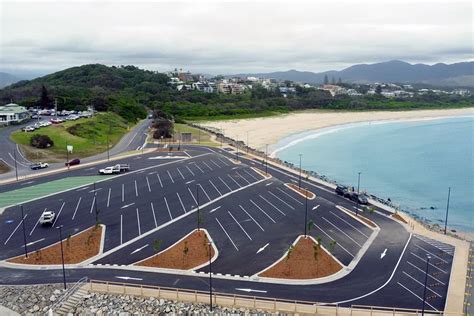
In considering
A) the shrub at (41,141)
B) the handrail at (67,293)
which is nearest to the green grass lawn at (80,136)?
the shrub at (41,141)

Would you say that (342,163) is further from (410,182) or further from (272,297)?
(272,297)

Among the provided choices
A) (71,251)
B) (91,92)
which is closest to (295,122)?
(91,92)

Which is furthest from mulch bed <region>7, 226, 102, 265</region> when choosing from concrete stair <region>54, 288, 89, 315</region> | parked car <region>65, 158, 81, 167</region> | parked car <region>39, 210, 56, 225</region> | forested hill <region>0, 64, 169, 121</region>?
forested hill <region>0, 64, 169, 121</region>

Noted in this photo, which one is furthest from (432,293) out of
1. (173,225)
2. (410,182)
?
(410,182)

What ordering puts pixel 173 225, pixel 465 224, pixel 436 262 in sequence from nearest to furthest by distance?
pixel 436 262
pixel 173 225
pixel 465 224

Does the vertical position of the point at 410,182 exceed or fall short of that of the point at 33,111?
it falls short

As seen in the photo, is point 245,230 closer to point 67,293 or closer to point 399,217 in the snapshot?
point 67,293

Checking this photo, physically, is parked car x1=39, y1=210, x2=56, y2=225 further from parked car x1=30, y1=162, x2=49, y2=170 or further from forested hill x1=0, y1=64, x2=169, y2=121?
forested hill x1=0, y1=64, x2=169, y2=121
